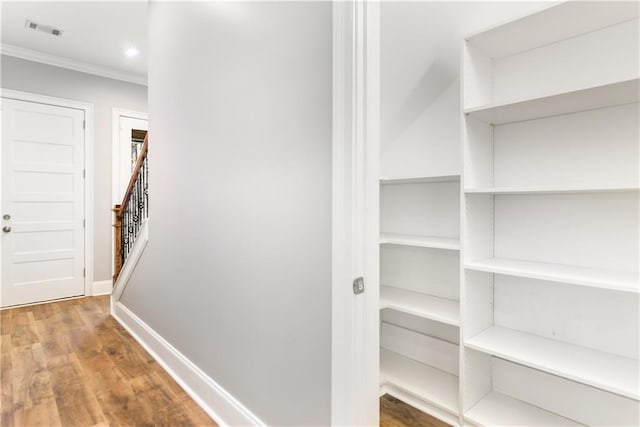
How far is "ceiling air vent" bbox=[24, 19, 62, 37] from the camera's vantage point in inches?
123

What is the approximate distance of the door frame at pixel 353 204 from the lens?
111 centimetres

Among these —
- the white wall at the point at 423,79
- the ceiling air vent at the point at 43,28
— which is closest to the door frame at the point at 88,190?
the ceiling air vent at the point at 43,28

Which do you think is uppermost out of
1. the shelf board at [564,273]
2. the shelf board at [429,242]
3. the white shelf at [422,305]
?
the shelf board at [429,242]

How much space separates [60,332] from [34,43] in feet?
9.57

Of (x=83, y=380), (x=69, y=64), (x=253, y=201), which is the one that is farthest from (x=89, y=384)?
(x=69, y=64)

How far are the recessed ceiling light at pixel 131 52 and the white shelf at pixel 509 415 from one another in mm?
4297

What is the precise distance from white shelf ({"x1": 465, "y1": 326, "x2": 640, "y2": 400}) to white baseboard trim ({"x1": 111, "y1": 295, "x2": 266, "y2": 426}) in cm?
110

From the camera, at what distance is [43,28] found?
3.23m

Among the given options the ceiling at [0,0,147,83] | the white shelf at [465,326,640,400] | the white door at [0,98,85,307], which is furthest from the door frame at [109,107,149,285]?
the white shelf at [465,326,640,400]

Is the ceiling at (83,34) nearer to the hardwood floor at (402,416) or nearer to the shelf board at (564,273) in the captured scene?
the shelf board at (564,273)

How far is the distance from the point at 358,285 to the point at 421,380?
1145mm

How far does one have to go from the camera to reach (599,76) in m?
1.43

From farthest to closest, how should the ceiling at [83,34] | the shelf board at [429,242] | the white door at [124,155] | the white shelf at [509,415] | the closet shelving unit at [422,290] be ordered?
the white door at [124,155] → the ceiling at [83,34] → the closet shelving unit at [422,290] → the shelf board at [429,242] → the white shelf at [509,415]

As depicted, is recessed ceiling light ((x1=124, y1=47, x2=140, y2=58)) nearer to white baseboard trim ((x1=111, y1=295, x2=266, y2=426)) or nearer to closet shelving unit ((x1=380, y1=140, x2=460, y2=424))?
white baseboard trim ((x1=111, y1=295, x2=266, y2=426))
